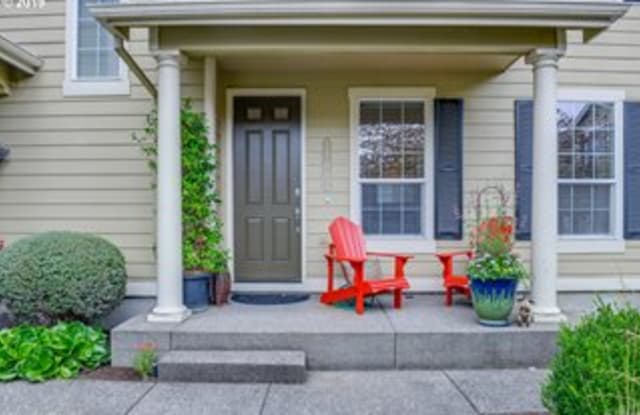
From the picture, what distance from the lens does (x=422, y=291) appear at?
18.7 ft

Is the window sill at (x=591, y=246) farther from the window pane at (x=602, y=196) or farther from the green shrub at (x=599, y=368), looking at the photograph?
the green shrub at (x=599, y=368)

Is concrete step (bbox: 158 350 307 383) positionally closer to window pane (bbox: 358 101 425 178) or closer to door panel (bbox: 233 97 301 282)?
door panel (bbox: 233 97 301 282)

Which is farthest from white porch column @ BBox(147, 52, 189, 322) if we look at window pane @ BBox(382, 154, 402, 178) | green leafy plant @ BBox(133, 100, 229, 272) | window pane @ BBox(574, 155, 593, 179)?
window pane @ BBox(574, 155, 593, 179)

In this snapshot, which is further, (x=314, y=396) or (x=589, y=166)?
(x=589, y=166)

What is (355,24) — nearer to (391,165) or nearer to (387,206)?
(391,165)

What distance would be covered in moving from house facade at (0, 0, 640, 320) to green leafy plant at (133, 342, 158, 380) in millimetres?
1571

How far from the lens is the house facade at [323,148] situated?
18.2 ft

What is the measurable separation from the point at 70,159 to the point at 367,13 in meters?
3.60

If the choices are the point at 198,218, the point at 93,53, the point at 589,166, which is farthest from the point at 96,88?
the point at 589,166

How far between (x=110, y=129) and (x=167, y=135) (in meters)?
1.53

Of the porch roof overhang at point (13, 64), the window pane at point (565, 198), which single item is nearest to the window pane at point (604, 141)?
the window pane at point (565, 198)

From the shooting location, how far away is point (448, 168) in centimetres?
569

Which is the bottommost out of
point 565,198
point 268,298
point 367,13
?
point 268,298

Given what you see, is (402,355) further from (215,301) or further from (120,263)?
(120,263)
